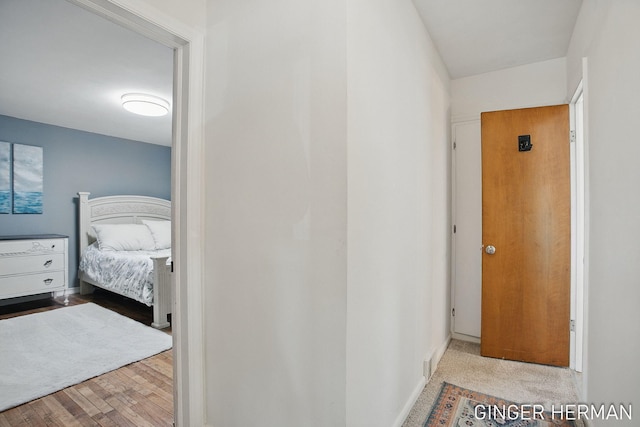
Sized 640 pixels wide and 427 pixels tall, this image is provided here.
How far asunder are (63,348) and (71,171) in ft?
9.70

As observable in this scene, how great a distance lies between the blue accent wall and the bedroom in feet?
0.03

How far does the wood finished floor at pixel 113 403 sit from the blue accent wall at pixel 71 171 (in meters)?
3.17

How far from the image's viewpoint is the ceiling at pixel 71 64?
6.93 feet

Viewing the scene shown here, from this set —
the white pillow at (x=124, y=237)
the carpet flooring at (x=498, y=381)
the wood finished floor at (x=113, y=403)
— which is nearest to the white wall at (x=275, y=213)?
the wood finished floor at (x=113, y=403)

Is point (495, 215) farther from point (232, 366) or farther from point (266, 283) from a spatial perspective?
point (232, 366)

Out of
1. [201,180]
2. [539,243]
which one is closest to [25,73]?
[201,180]

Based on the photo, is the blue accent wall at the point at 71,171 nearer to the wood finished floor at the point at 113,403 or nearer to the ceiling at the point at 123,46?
the ceiling at the point at 123,46

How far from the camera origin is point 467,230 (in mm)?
3012

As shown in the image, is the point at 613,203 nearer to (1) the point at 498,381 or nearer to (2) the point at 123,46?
(1) the point at 498,381

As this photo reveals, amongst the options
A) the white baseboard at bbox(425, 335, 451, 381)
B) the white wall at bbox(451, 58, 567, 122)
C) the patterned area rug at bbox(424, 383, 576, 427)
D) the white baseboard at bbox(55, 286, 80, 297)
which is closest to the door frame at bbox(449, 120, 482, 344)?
the white wall at bbox(451, 58, 567, 122)

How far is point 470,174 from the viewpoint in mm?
3000

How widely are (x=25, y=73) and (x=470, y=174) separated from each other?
13.9 ft

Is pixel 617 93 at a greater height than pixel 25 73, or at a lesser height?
lesser

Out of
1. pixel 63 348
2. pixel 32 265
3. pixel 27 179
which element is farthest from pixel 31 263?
pixel 63 348
